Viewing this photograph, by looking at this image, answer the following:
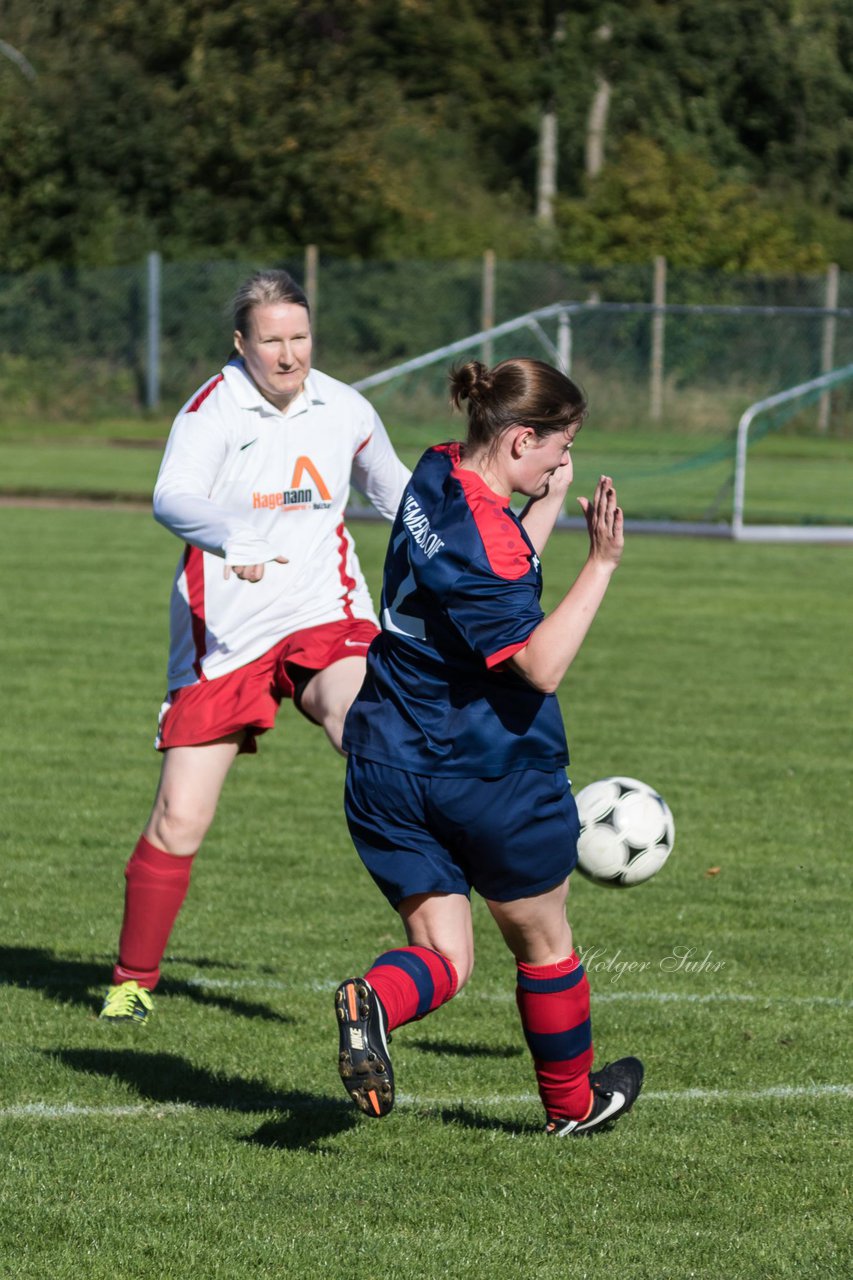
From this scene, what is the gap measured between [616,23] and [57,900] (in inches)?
1762

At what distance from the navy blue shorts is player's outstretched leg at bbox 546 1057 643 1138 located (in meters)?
0.59

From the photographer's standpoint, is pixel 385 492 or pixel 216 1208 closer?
pixel 216 1208

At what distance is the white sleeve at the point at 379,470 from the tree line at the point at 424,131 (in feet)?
102

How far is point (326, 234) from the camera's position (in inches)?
1492

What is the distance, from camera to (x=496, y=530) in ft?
12.1

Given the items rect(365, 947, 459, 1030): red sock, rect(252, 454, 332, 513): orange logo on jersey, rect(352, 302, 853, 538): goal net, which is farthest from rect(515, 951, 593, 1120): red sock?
rect(352, 302, 853, 538): goal net

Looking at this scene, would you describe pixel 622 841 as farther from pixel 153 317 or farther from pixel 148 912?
pixel 153 317

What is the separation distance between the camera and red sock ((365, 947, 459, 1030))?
146 inches

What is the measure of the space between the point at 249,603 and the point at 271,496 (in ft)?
0.99

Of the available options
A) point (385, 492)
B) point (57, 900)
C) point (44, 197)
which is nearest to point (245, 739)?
point (385, 492)

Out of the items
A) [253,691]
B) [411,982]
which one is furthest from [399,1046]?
[411,982]

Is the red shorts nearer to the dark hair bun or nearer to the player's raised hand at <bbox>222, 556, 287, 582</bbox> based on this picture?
the player's raised hand at <bbox>222, 556, 287, 582</bbox>

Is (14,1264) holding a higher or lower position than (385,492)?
lower

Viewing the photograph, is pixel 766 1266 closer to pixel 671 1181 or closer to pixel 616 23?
pixel 671 1181
